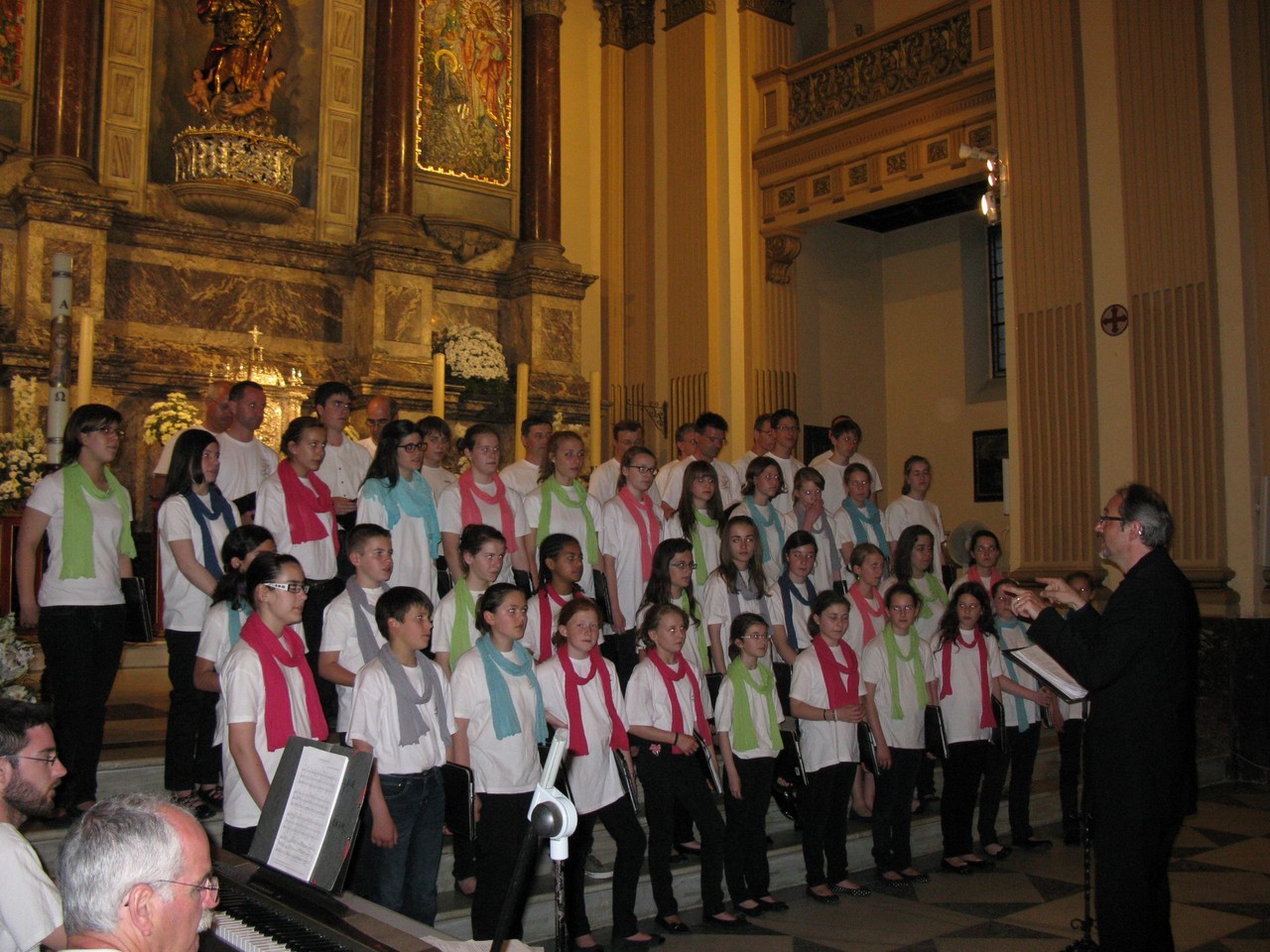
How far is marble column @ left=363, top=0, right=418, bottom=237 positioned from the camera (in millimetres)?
11945

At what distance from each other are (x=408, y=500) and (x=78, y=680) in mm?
1713

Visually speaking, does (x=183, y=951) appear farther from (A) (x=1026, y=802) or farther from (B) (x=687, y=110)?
(B) (x=687, y=110)

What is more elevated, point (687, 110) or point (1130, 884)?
point (687, 110)

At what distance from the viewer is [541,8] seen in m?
13.1

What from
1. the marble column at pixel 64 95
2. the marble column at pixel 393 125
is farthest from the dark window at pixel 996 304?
the marble column at pixel 64 95

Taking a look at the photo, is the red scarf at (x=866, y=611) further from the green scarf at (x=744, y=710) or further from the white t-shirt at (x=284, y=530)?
the white t-shirt at (x=284, y=530)

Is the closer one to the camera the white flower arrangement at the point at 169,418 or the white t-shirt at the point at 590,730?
the white t-shirt at the point at 590,730

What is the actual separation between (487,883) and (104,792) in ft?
6.64

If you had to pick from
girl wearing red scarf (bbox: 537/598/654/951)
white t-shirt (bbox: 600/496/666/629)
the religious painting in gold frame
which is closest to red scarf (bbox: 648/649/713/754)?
girl wearing red scarf (bbox: 537/598/654/951)

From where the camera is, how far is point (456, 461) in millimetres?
11234

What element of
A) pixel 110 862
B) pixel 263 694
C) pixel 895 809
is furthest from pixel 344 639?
pixel 895 809

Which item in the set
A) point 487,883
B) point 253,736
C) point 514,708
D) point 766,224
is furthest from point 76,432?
point 766,224

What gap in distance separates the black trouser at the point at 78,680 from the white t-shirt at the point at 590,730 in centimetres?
186

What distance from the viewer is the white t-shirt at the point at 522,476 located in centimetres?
707
